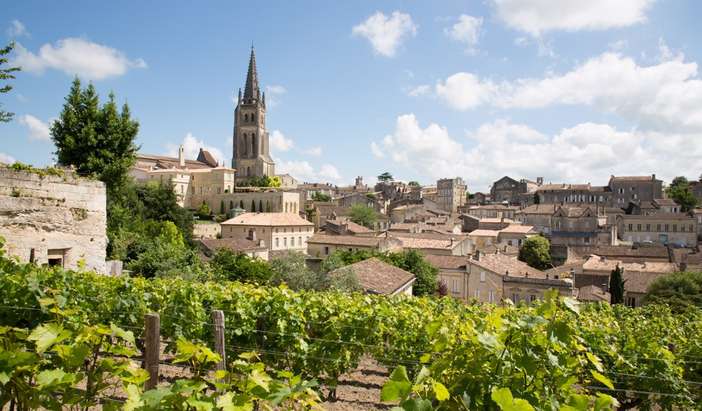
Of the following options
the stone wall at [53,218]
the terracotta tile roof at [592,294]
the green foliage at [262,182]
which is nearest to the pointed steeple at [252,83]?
the green foliage at [262,182]

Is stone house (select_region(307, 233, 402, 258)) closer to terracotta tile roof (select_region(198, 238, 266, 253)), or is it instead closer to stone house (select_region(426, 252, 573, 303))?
stone house (select_region(426, 252, 573, 303))

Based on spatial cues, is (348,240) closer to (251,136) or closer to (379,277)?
(379,277)

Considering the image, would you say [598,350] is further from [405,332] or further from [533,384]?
[533,384]

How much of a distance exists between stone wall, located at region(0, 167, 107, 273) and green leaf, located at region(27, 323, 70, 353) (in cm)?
801

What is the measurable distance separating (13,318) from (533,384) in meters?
7.84

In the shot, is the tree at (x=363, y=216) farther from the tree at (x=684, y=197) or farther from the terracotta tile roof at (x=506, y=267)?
the tree at (x=684, y=197)

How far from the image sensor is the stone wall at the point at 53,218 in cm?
1041

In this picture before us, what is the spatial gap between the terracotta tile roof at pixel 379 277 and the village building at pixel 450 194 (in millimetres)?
78176

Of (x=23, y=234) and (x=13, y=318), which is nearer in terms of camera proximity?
(x=13, y=318)

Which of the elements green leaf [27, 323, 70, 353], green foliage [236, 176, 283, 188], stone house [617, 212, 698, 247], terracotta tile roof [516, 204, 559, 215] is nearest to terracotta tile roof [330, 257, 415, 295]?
green leaf [27, 323, 70, 353]

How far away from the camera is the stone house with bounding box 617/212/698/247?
2427 inches

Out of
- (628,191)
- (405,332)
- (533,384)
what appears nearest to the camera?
(533,384)

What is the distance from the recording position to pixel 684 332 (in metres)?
9.89

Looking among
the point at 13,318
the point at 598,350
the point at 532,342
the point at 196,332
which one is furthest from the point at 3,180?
the point at 598,350
